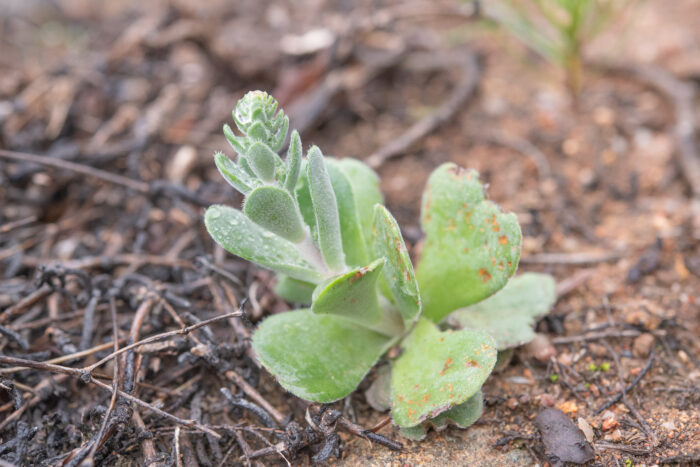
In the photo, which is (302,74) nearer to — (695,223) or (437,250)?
(437,250)

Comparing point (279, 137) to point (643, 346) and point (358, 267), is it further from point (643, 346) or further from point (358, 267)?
point (643, 346)

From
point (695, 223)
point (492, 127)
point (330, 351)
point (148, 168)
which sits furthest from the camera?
point (492, 127)

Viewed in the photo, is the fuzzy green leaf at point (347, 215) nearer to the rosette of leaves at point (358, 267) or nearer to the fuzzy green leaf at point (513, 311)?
the rosette of leaves at point (358, 267)

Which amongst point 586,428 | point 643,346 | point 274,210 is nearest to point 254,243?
point 274,210

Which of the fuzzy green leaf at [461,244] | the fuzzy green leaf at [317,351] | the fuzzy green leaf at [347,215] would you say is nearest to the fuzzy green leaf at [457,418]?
the fuzzy green leaf at [317,351]

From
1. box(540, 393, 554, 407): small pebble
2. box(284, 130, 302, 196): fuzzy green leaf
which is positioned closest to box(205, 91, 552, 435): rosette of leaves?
box(284, 130, 302, 196): fuzzy green leaf

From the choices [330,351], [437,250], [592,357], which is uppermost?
[437,250]

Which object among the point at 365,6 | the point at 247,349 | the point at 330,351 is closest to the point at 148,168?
the point at 247,349
